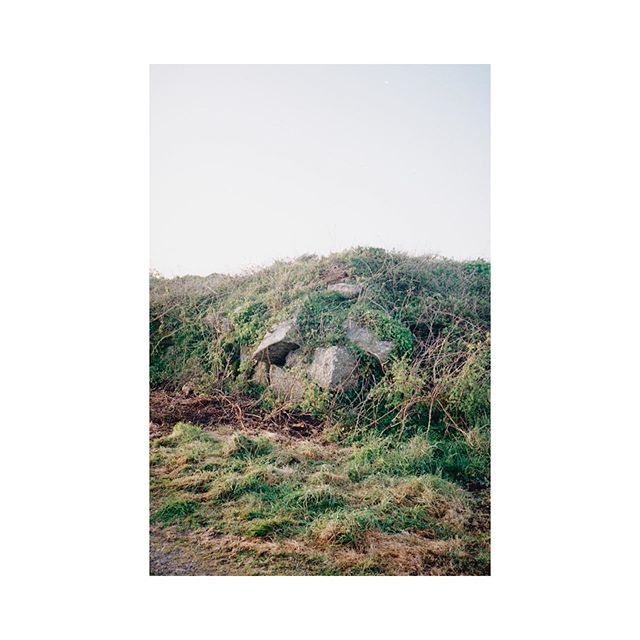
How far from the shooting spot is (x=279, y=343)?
4.25 meters

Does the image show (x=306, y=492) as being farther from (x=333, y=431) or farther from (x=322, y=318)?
(x=322, y=318)

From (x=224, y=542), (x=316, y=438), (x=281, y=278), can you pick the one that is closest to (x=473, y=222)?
(x=281, y=278)

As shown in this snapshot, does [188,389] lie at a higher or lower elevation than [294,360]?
lower

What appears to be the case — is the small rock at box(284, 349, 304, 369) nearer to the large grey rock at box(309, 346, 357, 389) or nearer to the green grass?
the large grey rock at box(309, 346, 357, 389)

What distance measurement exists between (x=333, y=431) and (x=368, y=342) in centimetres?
73

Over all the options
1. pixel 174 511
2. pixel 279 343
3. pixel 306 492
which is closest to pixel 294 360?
pixel 279 343

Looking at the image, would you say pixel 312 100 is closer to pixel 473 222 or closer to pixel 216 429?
pixel 473 222

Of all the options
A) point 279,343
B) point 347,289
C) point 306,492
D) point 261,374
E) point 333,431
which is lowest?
point 306,492

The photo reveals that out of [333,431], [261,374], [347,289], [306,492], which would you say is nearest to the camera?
[306,492]

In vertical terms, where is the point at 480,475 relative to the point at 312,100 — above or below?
below

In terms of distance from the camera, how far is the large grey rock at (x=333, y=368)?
406 cm

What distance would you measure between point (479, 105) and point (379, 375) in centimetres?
207

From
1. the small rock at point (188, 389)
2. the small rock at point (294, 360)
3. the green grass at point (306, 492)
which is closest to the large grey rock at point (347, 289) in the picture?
the small rock at point (294, 360)

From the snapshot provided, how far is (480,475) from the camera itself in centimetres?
362
